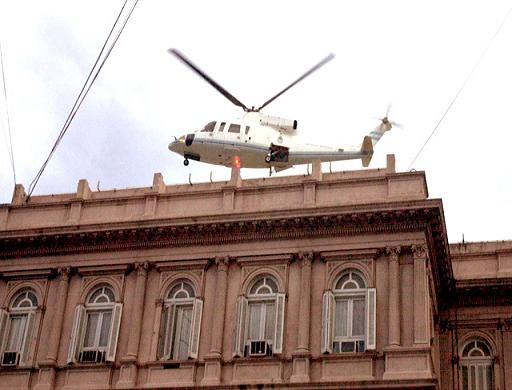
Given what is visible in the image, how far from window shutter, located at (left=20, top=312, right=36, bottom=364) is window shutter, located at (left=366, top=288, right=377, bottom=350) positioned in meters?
11.0

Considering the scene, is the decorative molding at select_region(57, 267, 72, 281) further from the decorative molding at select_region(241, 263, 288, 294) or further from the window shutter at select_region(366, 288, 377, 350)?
the window shutter at select_region(366, 288, 377, 350)

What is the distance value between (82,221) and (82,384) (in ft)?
19.1

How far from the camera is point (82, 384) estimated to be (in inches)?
1259

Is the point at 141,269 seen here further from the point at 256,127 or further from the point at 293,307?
the point at 256,127

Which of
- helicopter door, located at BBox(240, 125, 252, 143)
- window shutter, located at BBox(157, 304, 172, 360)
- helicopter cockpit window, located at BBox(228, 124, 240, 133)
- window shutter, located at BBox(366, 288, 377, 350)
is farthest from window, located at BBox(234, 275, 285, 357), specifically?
helicopter cockpit window, located at BBox(228, 124, 240, 133)

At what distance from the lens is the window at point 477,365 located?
115ft

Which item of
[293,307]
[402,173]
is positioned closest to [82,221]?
[293,307]

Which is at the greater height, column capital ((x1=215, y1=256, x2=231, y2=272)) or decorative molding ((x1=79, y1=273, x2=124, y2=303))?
column capital ((x1=215, y1=256, x2=231, y2=272))

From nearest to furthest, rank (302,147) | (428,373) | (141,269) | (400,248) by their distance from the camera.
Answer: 1. (428,373)
2. (400,248)
3. (141,269)
4. (302,147)

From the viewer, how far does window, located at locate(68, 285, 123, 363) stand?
32481mm

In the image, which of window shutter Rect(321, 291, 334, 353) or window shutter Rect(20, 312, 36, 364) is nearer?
window shutter Rect(321, 291, 334, 353)

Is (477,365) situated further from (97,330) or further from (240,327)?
(97,330)

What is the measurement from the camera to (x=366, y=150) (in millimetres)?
37656

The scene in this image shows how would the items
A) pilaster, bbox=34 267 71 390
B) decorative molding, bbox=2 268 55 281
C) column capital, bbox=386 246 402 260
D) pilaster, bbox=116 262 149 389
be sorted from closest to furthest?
column capital, bbox=386 246 402 260
pilaster, bbox=116 262 149 389
pilaster, bbox=34 267 71 390
decorative molding, bbox=2 268 55 281
